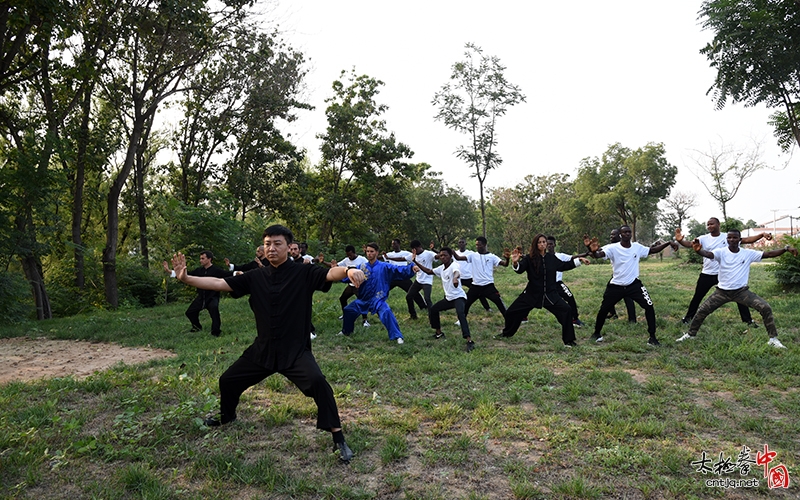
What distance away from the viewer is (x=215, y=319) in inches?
402

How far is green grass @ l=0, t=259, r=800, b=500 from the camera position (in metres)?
3.82

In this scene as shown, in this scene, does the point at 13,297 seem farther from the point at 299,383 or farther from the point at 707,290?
the point at 707,290

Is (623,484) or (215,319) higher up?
(215,319)

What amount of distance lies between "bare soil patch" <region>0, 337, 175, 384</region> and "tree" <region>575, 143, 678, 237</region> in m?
43.8

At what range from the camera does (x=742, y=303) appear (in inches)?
314

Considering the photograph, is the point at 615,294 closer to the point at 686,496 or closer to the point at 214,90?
the point at 686,496

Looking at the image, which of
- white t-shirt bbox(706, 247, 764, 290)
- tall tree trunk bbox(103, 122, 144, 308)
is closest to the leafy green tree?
tall tree trunk bbox(103, 122, 144, 308)

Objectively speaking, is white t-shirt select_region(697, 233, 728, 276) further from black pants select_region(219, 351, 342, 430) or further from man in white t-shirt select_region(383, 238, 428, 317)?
black pants select_region(219, 351, 342, 430)

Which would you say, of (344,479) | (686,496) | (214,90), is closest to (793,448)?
(686,496)

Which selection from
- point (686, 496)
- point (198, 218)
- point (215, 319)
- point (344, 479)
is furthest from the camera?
point (198, 218)

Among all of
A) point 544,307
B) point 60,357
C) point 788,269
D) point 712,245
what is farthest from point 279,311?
point 788,269

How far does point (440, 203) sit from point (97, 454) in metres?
36.5

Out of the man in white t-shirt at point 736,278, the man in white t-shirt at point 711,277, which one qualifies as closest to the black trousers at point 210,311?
the man in white t-shirt at point 736,278

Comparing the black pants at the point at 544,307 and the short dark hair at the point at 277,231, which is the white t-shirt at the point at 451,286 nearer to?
the black pants at the point at 544,307
